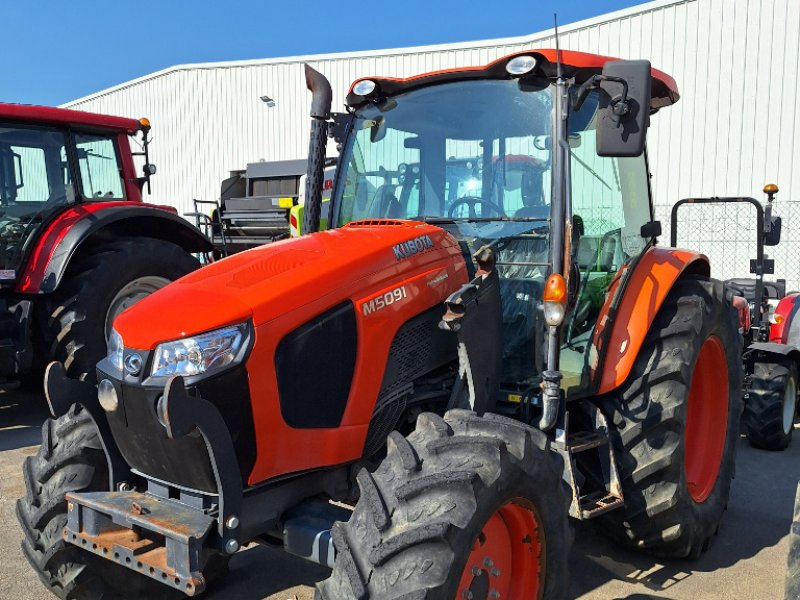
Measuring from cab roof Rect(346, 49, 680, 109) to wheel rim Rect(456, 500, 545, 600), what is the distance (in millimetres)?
1821

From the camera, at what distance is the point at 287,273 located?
101 inches

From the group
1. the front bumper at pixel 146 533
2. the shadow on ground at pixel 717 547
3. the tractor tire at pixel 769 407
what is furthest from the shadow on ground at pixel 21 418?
the tractor tire at pixel 769 407

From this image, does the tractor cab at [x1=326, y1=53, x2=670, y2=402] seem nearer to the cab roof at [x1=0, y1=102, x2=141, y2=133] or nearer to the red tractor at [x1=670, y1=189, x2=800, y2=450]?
the red tractor at [x1=670, y1=189, x2=800, y2=450]

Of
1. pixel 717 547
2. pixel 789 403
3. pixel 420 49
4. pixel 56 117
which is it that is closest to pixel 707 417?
pixel 717 547

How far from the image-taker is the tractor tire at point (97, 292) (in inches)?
222

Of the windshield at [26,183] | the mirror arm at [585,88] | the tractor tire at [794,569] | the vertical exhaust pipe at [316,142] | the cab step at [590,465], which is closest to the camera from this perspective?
the tractor tire at [794,569]

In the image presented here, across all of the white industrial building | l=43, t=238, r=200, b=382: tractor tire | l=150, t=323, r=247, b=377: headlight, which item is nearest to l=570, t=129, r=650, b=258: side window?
l=150, t=323, r=247, b=377: headlight

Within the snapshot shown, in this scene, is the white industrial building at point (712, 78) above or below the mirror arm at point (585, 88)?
above

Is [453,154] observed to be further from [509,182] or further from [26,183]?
[26,183]

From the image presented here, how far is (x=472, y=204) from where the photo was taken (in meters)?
3.31

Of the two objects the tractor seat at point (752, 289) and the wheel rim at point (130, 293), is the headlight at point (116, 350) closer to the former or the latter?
the wheel rim at point (130, 293)

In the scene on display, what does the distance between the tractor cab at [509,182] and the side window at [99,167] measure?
3.63m

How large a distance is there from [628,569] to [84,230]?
182 inches

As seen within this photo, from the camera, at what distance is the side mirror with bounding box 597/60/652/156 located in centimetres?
271
